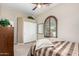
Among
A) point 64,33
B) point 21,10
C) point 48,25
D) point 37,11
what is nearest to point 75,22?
point 64,33

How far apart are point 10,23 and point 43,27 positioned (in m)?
0.29

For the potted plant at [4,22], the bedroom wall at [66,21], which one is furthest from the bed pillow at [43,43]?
the potted plant at [4,22]

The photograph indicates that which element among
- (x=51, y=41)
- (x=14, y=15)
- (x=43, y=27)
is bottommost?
(x=51, y=41)

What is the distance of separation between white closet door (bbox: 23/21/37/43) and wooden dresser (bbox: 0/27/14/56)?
4.9 inches

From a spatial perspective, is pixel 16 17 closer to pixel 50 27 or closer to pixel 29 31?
pixel 29 31

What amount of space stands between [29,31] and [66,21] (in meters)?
0.35

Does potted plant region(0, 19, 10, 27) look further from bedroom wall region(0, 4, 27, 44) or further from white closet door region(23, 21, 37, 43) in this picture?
white closet door region(23, 21, 37, 43)

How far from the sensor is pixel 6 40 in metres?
0.92

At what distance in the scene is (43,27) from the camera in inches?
39.8

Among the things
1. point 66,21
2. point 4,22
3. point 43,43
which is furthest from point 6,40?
point 66,21

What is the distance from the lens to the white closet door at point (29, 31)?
99 cm

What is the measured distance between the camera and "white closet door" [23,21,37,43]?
0.99 metres

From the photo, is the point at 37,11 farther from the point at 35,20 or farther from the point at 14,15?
the point at 14,15

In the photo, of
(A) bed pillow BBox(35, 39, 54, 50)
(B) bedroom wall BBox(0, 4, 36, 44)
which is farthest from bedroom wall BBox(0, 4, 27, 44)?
(A) bed pillow BBox(35, 39, 54, 50)
